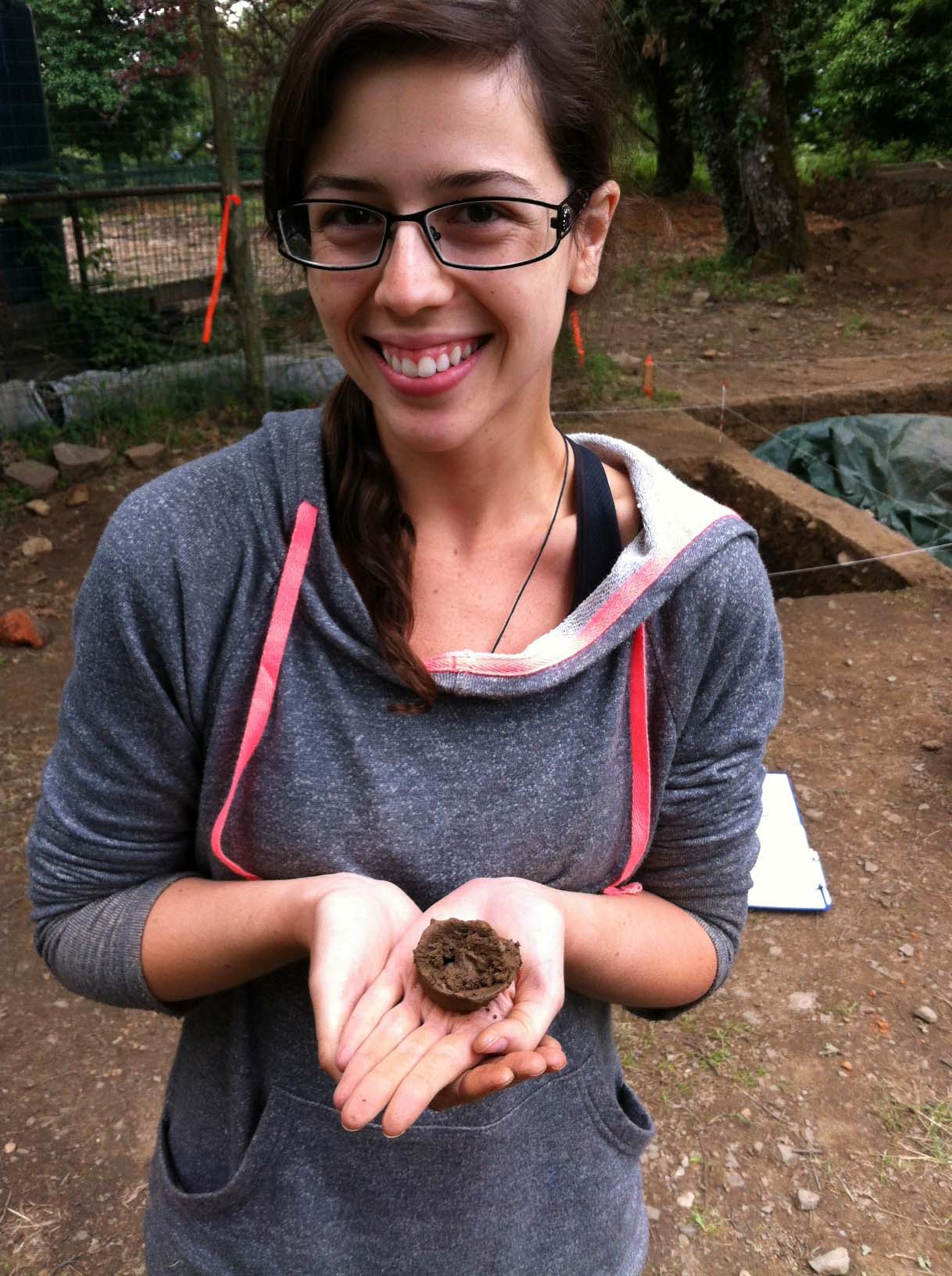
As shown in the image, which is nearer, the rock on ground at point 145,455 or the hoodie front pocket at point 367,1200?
the hoodie front pocket at point 367,1200

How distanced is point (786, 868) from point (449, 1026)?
255 cm

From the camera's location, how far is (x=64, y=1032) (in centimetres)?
289

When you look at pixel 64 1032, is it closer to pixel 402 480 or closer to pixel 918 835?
pixel 402 480

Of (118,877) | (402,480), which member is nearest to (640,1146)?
(118,877)

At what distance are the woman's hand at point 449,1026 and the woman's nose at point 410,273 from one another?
621 millimetres

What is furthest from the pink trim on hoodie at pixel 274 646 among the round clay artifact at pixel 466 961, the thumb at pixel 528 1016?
the thumb at pixel 528 1016

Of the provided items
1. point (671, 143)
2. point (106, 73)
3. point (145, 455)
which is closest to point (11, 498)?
point (145, 455)

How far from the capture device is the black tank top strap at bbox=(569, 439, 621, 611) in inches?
52.5

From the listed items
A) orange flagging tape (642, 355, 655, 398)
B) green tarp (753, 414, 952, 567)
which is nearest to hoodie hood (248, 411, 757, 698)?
green tarp (753, 414, 952, 567)

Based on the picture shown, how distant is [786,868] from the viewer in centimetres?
338

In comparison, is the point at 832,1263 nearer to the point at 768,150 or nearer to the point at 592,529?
the point at 592,529

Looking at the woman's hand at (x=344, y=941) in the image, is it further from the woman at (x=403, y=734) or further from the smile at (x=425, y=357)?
the smile at (x=425, y=357)

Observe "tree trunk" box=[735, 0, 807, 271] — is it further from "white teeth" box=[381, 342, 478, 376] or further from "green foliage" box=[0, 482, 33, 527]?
"white teeth" box=[381, 342, 478, 376]

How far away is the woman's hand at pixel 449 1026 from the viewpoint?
0.94m
